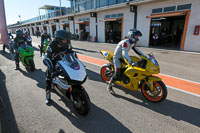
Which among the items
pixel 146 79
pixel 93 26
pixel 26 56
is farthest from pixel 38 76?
pixel 93 26

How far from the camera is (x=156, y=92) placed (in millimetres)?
3211

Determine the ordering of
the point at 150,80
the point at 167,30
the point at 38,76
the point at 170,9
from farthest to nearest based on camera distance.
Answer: the point at 167,30 < the point at 170,9 < the point at 38,76 < the point at 150,80

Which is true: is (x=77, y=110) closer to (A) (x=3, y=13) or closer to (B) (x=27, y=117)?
(B) (x=27, y=117)

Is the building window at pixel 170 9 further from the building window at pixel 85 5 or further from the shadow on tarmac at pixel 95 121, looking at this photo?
the shadow on tarmac at pixel 95 121

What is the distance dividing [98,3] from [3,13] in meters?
17.7

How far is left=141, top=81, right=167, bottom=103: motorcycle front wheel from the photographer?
3.04 m

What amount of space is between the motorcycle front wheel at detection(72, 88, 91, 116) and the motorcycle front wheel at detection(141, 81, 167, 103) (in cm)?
165

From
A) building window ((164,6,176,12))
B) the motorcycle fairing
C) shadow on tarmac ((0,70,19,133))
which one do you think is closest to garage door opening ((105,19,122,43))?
building window ((164,6,176,12))

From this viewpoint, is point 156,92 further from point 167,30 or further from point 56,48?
point 167,30

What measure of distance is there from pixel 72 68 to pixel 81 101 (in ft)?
2.47

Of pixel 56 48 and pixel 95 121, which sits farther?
pixel 56 48

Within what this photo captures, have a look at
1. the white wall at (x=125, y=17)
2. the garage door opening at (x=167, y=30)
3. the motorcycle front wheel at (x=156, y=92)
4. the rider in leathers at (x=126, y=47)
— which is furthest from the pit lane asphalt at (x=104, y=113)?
the white wall at (x=125, y=17)

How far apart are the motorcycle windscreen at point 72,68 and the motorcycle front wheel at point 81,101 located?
34 cm

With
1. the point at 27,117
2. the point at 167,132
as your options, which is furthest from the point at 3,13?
the point at 167,132
